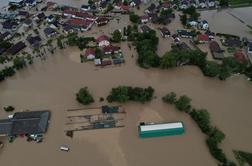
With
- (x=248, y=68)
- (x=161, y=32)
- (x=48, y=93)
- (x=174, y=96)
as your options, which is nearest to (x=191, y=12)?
(x=161, y=32)

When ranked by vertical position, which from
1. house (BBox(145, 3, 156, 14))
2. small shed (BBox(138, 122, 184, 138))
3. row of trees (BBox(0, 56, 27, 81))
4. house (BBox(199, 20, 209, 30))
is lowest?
small shed (BBox(138, 122, 184, 138))

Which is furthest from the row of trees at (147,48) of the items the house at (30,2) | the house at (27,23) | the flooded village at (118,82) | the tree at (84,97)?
the house at (30,2)

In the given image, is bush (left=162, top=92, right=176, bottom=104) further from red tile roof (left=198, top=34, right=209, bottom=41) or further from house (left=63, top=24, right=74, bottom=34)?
house (left=63, top=24, right=74, bottom=34)

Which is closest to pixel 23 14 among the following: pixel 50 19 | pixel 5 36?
pixel 50 19

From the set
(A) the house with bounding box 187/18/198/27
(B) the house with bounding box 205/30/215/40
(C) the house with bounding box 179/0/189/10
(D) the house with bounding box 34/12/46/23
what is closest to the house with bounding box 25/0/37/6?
(D) the house with bounding box 34/12/46/23

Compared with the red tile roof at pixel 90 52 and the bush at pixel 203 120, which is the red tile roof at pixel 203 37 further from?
the red tile roof at pixel 90 52
